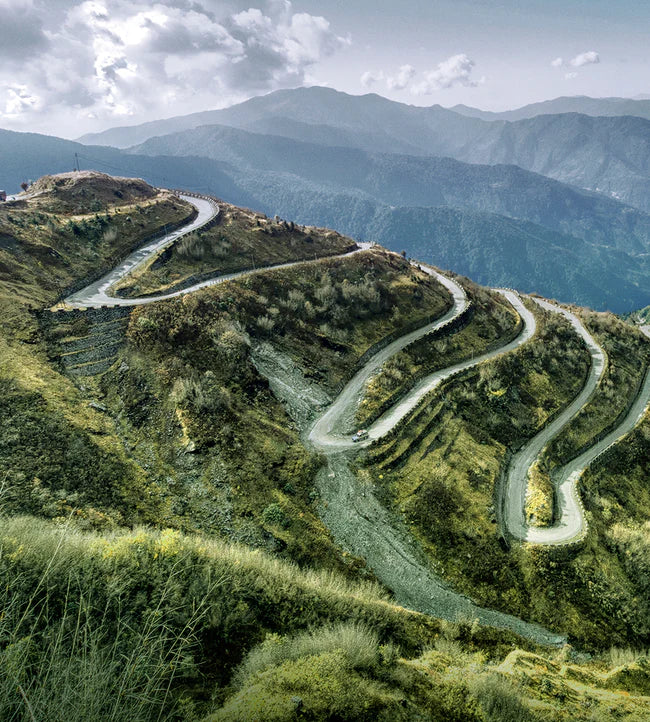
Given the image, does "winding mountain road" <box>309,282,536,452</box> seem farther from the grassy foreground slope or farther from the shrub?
the grassy foreground slope

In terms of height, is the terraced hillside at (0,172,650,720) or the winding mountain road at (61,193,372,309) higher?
the winding mountain road at (61,193,372,309)

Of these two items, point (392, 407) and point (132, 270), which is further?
point (132, 270)

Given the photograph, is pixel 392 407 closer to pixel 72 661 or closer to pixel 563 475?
pixel 563 475

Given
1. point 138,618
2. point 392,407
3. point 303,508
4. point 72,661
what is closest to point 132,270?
point 392,407

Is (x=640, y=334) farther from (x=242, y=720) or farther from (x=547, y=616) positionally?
(x=242, y=720)

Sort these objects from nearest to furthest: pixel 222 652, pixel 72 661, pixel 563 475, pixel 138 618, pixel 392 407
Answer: pixel 72 661
pixel 138 618
pixel 222 652
pixel 563 475
pixel 392 407

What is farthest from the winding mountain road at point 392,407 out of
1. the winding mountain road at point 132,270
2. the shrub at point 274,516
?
the winding mountain road at point 132,270

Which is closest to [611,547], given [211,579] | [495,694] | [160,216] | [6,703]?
[495,694]

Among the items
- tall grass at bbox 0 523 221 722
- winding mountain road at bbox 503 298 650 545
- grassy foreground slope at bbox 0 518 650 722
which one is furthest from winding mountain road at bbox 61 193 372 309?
winding mountain road at bbox 503 298 650 545
